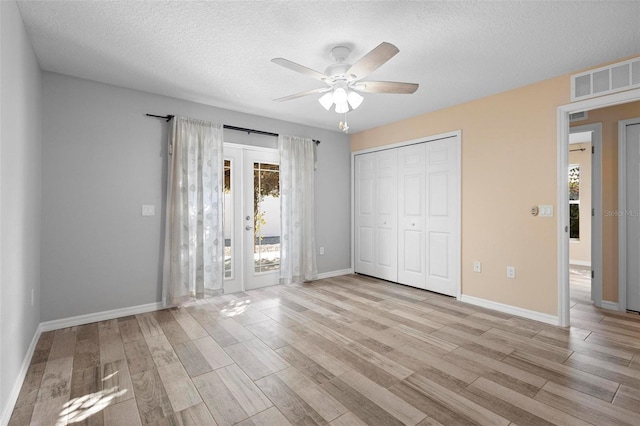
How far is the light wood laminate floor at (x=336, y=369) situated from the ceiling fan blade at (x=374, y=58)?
2.26 m

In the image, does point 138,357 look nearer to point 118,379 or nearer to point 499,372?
point 118,379

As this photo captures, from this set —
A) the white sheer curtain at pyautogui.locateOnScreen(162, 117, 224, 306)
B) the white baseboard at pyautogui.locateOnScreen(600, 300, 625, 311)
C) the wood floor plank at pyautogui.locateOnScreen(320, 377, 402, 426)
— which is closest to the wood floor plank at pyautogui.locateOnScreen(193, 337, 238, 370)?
the wood floor plank at pyautogui.locateOnScreen(320, 377, 402, 426)

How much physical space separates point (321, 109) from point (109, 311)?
141 inches

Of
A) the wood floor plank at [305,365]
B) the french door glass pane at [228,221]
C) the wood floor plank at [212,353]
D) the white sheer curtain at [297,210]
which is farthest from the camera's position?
the white sheer curtain at [297,210]

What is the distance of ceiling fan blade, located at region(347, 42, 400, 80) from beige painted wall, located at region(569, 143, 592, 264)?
6.50 metres

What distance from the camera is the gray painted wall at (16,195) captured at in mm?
1825

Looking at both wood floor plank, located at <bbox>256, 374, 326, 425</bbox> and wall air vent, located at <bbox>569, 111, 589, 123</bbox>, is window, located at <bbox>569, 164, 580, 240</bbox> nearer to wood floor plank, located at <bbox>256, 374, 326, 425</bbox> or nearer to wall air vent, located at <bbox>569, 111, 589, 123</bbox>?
wall air vent, located at <bbox>569, 111, 589, 123</bbox>

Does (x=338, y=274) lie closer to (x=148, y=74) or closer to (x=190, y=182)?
(x=190, y=182)

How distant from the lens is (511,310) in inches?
140

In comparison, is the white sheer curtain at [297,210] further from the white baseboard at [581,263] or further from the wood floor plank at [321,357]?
the white baseboard at [581,263]

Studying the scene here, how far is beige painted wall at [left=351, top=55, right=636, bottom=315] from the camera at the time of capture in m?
3.29

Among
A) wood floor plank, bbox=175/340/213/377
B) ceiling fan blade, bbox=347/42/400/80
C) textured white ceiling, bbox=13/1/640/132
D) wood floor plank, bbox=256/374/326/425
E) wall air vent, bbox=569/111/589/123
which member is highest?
textured white ceiling, bbox=13/1/640/132

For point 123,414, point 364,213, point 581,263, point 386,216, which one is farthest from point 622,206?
point 123,414

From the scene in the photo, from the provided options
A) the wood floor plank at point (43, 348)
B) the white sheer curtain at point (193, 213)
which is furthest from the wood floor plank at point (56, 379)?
the white sheer curtain at point (193, 213)
